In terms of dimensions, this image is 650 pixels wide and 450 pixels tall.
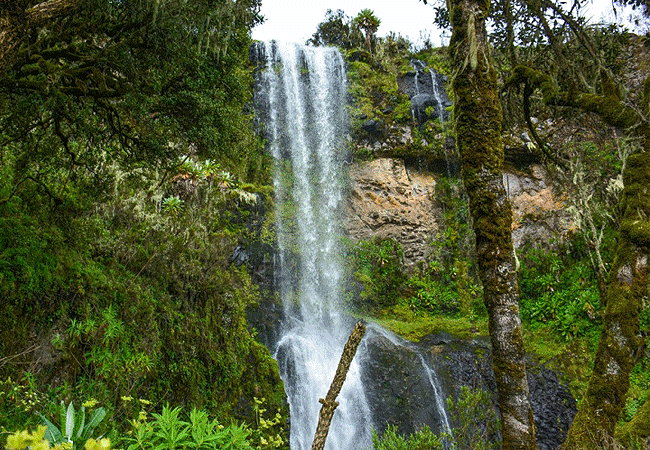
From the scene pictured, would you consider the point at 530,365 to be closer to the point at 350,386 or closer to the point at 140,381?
the point at 350,386

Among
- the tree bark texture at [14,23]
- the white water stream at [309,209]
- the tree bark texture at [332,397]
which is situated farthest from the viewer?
the white water stream at [309,209]

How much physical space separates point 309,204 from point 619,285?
12617mm

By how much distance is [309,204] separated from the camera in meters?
16.5

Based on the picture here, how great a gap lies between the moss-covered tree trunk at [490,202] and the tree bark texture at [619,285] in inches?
45.8

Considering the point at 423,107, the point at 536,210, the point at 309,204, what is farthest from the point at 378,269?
the point at 423,107

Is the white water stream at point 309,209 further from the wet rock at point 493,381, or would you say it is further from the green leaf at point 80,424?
the green leaf at point 80,424

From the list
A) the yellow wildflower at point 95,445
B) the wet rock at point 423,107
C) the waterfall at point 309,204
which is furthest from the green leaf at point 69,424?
the wet rock at point 423,107

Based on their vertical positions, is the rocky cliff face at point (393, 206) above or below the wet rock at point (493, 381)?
above

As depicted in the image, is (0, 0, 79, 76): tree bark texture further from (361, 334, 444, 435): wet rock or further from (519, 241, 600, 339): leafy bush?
(519, 241, 600, 339): leafy bush

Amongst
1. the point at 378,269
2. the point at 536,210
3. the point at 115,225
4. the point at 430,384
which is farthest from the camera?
the point at 536,210

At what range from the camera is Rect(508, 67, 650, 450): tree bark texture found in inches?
165

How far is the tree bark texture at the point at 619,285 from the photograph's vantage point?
165 inches

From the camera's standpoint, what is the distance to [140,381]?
4.97 meters

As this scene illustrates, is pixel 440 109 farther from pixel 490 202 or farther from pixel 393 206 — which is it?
pixel 490 202
